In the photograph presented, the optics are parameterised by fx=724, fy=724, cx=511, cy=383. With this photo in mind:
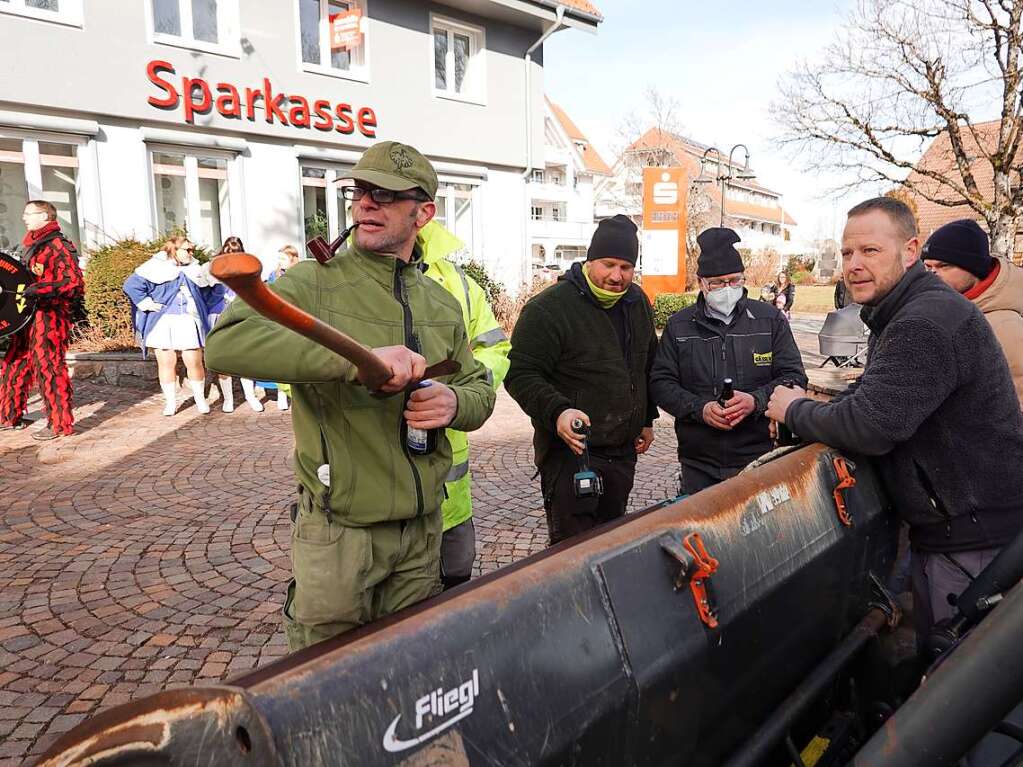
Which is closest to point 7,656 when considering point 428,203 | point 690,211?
point 428,203

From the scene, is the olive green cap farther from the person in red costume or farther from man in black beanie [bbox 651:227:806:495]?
the person in red costume

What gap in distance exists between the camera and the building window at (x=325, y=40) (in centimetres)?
1378

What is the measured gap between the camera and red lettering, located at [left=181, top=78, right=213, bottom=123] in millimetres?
12031

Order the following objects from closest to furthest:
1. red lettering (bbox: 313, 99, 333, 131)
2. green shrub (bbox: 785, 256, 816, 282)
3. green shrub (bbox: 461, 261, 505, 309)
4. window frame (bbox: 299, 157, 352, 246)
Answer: red lettering (bbox: 313, 99, 333, 131), window frame (bbox: 299, 157, 352, 246), green shrub (bbox: 461, 261, 505, 309), green shrub (bbox: 785, 256, 816, 282)

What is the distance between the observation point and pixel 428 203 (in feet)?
7.35

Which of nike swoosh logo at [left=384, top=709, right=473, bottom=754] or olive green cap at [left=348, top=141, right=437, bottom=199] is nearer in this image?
nike swoosh logo at [left=384, top=709, right=473, bottom=754]

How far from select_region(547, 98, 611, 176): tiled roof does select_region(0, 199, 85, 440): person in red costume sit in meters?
52.0

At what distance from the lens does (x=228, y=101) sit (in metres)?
12.5

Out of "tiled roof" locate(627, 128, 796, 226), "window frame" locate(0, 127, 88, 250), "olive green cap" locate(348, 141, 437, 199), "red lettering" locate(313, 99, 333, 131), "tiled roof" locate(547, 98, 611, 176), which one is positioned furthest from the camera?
"tiled roof" locate(547, 98, 611, 176)

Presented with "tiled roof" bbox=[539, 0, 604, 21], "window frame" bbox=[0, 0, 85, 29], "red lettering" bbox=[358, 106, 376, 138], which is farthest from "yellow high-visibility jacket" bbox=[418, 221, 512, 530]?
"tiled roof" bbox=[539, 0, 604, 21]

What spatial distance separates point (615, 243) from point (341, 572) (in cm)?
199

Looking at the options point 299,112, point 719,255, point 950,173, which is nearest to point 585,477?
point 719,255

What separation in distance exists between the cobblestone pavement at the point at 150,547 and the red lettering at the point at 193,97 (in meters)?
6.30

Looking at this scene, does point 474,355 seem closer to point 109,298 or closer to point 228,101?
point 109,298
